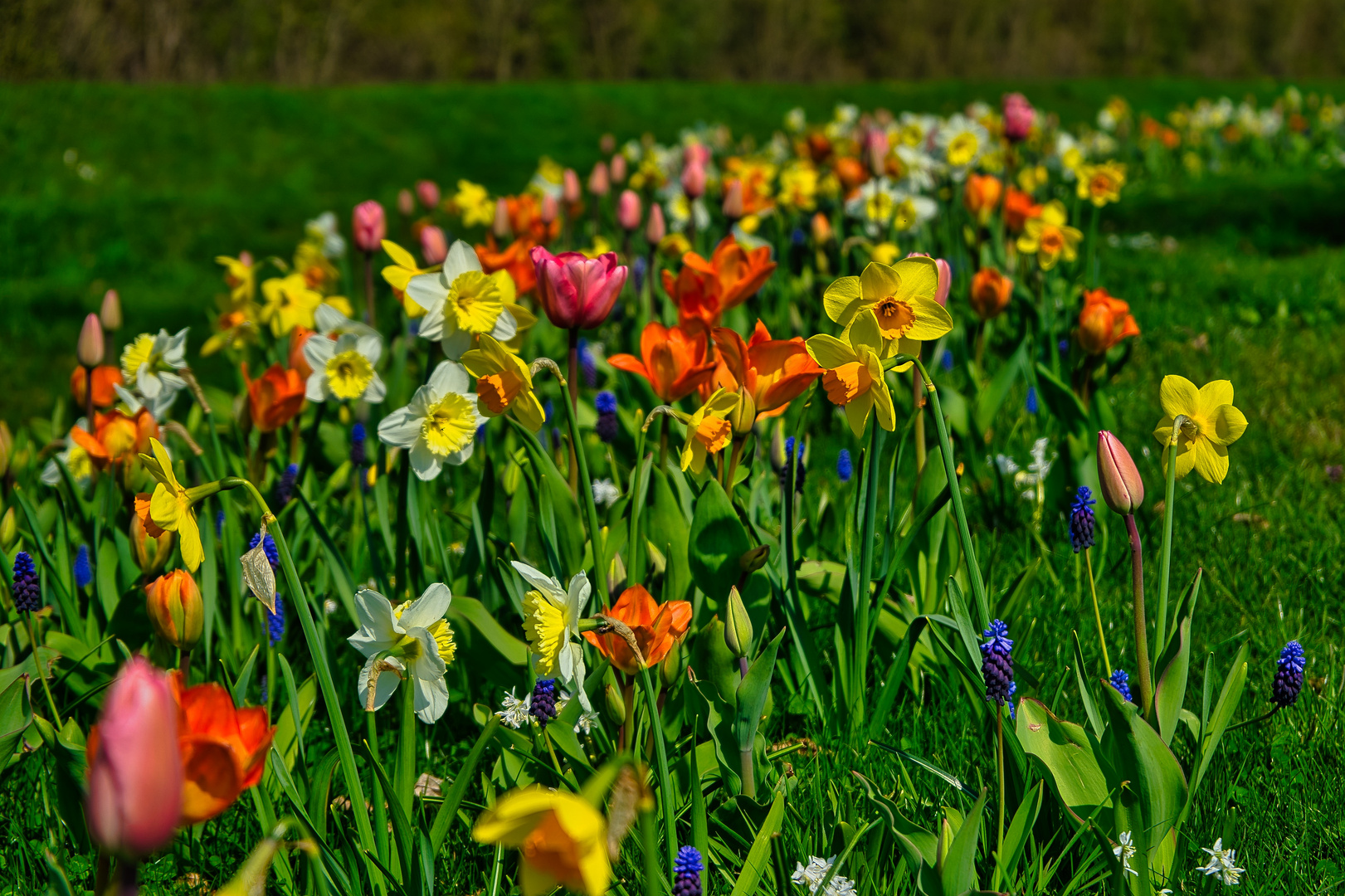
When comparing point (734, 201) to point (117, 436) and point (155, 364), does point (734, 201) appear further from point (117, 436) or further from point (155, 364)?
point (117, 436)

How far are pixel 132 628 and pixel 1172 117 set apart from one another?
998cm

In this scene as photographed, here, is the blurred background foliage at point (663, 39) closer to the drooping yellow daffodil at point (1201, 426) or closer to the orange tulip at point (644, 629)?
the orange tulip at point (644, 629)

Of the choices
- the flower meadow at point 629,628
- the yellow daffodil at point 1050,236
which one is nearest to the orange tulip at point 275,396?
the flower meadow at point 629,628

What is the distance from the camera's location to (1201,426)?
124 centimetres

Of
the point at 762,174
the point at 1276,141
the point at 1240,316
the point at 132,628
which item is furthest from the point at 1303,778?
the point at 1276,141

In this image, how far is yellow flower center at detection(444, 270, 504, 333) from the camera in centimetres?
165

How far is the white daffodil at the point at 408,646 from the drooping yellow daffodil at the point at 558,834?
0.57 m

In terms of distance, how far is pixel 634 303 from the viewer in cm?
369

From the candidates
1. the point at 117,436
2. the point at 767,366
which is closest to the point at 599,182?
the point at 117,436

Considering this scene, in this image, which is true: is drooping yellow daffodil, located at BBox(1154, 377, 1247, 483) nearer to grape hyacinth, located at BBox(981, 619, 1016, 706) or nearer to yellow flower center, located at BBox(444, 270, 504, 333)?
grape hyacinth, located at BBox(981, 619, 1016, 706)

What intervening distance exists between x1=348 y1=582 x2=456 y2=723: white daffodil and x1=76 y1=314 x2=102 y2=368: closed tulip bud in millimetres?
1360

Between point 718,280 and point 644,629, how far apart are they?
36.9 inches

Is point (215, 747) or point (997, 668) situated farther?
point (997, 668)

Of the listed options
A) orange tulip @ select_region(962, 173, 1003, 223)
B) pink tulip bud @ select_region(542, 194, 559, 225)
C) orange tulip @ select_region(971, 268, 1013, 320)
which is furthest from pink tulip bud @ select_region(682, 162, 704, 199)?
orange tulip @ select_region(971, 268, 1013, 320)
